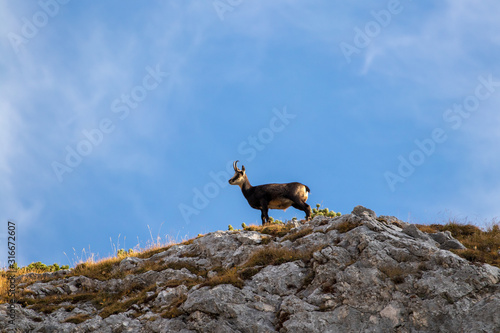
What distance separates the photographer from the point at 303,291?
14.1 m

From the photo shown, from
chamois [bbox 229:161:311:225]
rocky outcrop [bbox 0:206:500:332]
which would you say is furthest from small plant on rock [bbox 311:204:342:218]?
rocky outcrop [bbox 0:206:500:332]

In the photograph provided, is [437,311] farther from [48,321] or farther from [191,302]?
[48,321]

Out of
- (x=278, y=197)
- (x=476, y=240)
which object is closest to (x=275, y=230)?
(x=278, y=197)

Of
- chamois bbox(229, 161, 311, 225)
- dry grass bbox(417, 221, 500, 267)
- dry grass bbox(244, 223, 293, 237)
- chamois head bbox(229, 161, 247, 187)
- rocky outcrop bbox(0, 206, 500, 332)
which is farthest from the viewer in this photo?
chamois head bbox(229, 161, 247, 187)

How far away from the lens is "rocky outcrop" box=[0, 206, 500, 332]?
12477 mm

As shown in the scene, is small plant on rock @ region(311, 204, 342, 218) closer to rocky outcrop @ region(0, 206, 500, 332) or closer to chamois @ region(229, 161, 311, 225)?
chamois @ region(229, 161, 311, 225)

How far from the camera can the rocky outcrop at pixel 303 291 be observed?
12.5m

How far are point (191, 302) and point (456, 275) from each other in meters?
7.87

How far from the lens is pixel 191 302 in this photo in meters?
13.6

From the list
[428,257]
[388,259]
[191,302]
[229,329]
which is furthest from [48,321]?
[428,257]

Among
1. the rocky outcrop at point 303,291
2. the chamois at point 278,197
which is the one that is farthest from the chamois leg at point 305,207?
the rocky outcrop at point 303,291

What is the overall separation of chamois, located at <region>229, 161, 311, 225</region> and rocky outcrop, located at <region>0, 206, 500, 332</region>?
5.58 m

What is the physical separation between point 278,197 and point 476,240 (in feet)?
33.4

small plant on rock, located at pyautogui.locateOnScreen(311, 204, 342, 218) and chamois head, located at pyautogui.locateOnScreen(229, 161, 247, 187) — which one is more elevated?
chamois head, located at pyautogui.locateOnScreen(229, 161, 247, 187)
